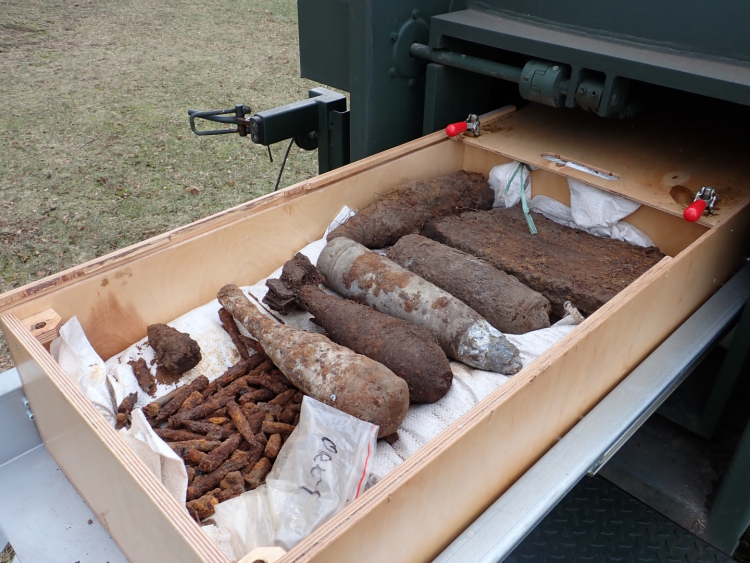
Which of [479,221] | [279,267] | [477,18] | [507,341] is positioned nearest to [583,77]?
[477,18]

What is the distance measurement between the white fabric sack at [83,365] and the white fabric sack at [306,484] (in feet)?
1.36

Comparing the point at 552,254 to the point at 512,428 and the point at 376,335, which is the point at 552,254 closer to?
the point at 376,335

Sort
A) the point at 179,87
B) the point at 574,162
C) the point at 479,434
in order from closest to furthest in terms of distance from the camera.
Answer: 1. the point at 479,434
2. the point at 574,162
3. the point at 179,87

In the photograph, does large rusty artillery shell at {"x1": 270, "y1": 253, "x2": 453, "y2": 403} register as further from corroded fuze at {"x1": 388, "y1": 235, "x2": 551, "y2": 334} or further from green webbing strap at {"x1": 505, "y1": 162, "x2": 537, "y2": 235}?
green webbing strap at {"x1": 505, "y1": 162, "x2": 537, "y2": 235}

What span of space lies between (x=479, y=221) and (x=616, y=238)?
0.48 m

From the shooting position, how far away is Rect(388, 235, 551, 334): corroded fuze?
1.75 metres

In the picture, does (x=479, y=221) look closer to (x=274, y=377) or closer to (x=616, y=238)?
(x=616, y=238)

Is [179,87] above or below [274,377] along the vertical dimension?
below

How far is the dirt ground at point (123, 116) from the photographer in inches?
161

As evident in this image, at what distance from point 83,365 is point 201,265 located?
458 mm

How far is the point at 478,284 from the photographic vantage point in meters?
1.82

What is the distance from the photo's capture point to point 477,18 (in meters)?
2.05

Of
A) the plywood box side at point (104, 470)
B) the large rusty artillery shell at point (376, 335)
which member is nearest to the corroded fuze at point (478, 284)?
the large rusty artillery shell at point (376, 335)

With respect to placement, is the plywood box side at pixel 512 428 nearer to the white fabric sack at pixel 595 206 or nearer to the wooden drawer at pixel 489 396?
the wooden drawer at pixel 489 396
